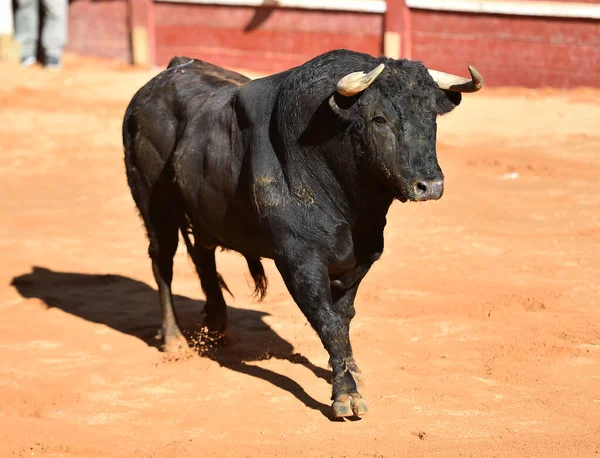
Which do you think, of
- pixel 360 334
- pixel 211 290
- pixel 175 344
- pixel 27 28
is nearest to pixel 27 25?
pixel 27 28

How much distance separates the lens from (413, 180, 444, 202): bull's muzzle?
529cm

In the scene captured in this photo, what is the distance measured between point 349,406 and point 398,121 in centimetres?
153

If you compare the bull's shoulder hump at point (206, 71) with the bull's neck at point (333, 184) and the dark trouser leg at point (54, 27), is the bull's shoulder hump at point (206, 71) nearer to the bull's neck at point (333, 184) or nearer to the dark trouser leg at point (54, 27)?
the bull's neck at point (333, 184)

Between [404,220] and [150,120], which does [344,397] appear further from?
[404,220]

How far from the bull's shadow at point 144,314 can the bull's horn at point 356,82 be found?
69.8 inches

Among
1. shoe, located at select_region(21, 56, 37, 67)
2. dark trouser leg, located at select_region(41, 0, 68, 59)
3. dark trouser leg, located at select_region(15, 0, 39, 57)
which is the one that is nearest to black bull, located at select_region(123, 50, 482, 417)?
dark trouser leg, located at select_region(41, 0, 68, 59)

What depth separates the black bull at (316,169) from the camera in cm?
549

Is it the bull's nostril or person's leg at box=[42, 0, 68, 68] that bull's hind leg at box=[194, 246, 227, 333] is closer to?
the bull's nostril

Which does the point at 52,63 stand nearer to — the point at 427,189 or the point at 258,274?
the point at 258,274

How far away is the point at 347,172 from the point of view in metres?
5.74

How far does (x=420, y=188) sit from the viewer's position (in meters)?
5.31

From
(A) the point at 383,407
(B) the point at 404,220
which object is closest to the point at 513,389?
(A) the point at 383,407

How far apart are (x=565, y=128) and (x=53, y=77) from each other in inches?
295

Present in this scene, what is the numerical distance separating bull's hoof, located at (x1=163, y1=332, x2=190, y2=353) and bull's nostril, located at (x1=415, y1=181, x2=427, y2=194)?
2.54 meters
